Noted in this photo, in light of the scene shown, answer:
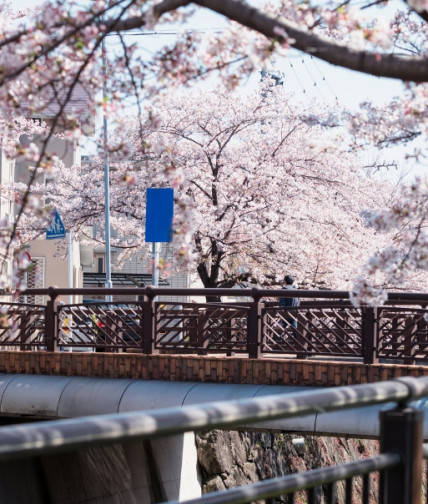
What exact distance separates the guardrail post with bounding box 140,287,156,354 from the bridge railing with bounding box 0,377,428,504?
11625mm

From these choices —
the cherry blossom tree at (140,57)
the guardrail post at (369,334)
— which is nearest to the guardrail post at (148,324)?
the guardrail post at (369,334)

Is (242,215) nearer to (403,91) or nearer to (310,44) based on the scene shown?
(403,91)

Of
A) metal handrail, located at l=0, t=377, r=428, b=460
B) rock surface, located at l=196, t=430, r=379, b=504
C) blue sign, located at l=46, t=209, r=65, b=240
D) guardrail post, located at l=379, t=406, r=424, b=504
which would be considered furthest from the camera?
blue sign, located at l=46, t=209, r=65, b=240

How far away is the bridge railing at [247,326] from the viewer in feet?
45.5

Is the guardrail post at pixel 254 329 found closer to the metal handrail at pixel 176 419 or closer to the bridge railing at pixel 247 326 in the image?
the bridge railing at pixel 247 326

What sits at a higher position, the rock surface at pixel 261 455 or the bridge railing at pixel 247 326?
the bridge railing at pixel 247 326

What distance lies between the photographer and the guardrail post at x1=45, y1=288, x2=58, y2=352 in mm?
16578

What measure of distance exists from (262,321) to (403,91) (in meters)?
7.28

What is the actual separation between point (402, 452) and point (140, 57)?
11.6 ft

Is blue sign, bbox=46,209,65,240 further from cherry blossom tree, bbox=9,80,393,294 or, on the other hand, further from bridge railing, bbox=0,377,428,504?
bridge railing, bbox=0,377,428,504

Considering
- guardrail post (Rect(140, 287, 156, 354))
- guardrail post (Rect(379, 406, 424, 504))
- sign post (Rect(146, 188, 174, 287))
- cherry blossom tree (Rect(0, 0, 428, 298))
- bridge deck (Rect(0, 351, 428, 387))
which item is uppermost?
cherry blossom tree (Rect(0, 0, 428, 298))

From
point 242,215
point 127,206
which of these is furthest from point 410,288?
point 127,206

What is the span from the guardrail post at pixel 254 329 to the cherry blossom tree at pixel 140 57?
7994 mm

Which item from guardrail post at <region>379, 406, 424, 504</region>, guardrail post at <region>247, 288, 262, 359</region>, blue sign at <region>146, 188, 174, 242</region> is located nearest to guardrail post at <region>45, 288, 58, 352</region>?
blue sign at <region>146, 188, 174, 242</region>
